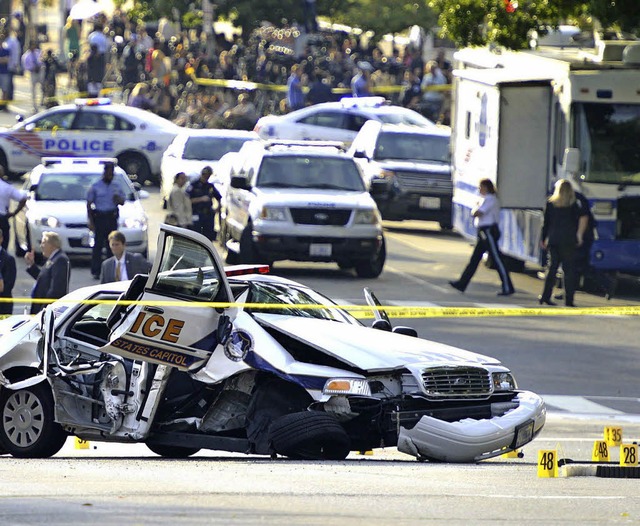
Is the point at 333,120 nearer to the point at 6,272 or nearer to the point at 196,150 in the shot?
the point at 196,150

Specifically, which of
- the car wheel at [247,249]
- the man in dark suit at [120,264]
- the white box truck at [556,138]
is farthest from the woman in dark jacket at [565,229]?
the man in dark suit at [120,264]

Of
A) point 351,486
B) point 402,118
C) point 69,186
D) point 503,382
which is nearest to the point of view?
point 351,486

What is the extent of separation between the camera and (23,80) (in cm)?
5466

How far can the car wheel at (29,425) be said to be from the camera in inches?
454

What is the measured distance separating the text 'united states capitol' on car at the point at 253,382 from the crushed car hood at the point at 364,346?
12 millimetres

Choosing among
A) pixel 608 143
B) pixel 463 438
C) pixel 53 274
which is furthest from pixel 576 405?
pixel 608 143

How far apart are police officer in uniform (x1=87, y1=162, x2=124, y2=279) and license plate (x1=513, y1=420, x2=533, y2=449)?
1207 cm

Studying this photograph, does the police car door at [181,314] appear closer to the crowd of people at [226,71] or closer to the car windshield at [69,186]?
the car windshield at [69,186]

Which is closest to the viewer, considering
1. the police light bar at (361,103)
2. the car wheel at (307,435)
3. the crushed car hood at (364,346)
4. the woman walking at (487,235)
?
the car wheel at (307,435)

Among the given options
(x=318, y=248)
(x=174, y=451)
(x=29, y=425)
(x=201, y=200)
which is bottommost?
(x=318, y=248)

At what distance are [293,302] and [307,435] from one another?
4.91 ft

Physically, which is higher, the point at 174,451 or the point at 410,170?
the point at 174,451

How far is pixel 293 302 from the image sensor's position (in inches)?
460

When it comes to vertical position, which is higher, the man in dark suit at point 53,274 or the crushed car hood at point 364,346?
the crushed car hood at point 364,346
